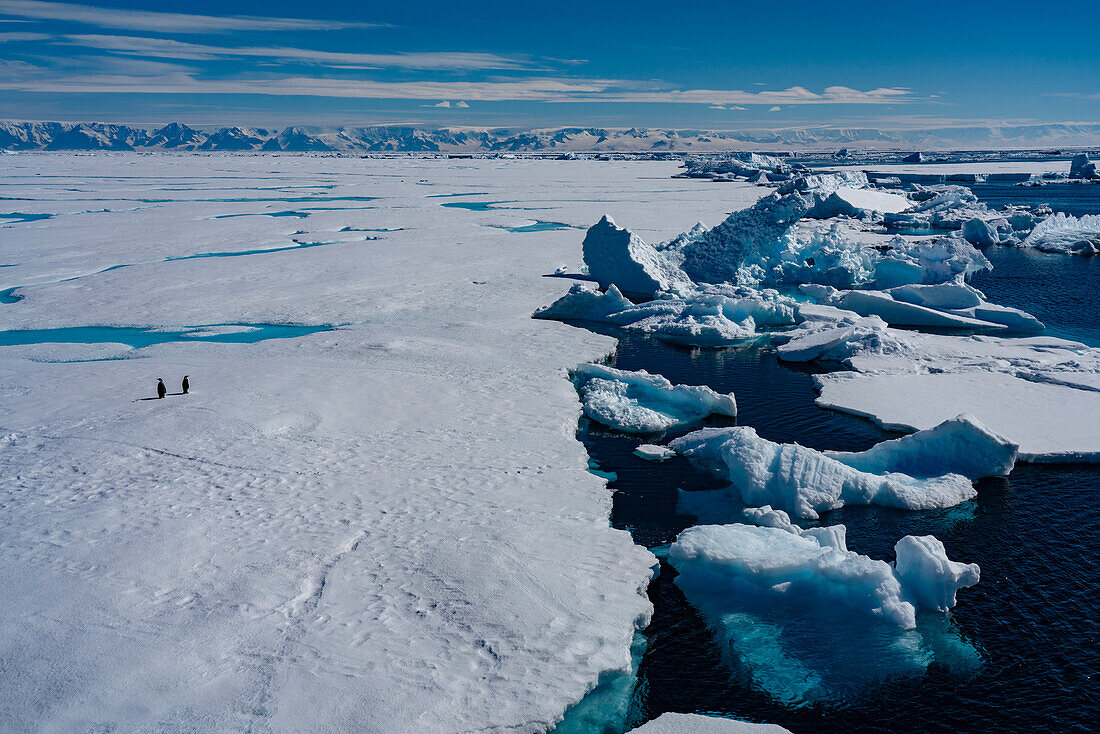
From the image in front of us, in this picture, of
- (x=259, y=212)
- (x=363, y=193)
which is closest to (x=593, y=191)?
(x=363, y=193)

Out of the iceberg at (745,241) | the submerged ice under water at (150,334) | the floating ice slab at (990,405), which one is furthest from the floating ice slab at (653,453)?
Result: the iceberg at (745,241)

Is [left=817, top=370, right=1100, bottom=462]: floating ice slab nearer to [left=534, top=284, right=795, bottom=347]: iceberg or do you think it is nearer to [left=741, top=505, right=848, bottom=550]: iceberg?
[left=534, top=284, right=795, bottom=347]: iceberg

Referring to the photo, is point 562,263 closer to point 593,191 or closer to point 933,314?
point 933,314

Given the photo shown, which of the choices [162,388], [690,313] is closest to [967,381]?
[690,313]

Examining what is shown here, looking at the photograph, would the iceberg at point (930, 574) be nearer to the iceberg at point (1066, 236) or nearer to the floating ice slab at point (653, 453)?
the floating ice slab at point (653, 453)

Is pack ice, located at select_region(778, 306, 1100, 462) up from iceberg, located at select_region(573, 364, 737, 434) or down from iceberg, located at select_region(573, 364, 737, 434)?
up

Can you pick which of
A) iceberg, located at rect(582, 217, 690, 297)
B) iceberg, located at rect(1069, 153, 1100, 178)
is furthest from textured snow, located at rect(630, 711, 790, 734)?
iceberg, located at rect(1069, 153, 1100, 178)

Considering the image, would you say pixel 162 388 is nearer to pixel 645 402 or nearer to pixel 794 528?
pixel 645 402
